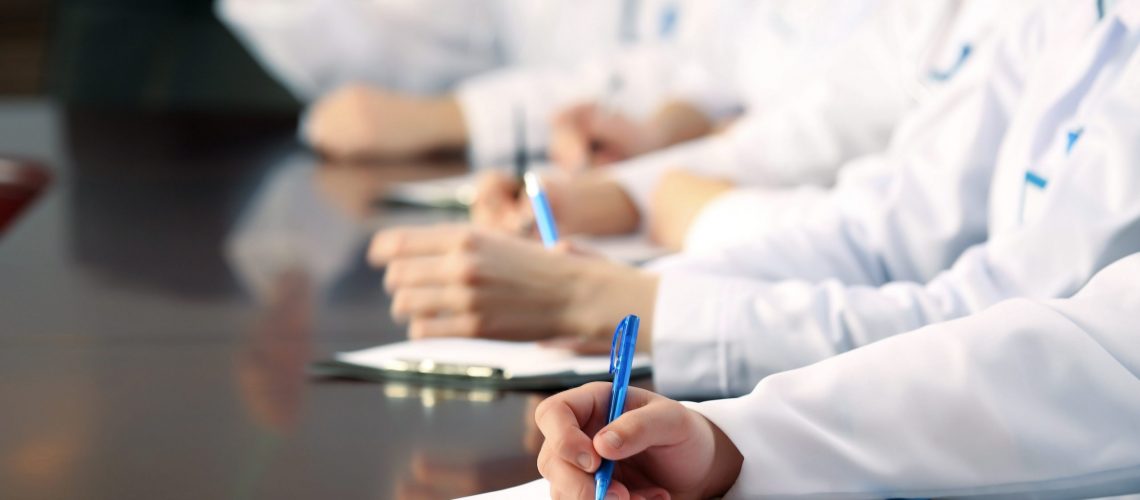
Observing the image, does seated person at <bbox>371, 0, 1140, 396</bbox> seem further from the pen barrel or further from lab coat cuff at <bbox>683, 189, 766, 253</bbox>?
lab coat cuff at <bbox>683, 189, 766, 253</bbox>

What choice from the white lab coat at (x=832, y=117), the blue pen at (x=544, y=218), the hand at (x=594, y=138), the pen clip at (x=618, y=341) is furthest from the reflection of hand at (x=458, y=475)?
the hand at (x=594, y=138)

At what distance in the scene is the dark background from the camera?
115 inches

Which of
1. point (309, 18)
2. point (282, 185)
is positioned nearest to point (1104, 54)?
point (282, 185)

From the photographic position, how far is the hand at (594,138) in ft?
5.68

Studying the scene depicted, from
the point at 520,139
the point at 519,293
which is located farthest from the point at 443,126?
the point at 519,293

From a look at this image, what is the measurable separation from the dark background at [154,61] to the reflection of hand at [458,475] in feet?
7.46

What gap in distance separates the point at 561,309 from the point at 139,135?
59.4 inches

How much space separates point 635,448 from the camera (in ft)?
1.77

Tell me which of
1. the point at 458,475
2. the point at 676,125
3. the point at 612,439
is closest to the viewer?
the point at 612,439

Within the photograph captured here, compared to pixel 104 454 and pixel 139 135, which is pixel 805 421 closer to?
pixel 104 454

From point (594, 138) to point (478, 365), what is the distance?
954 mm

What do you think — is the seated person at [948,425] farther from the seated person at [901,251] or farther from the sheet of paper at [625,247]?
the sheet of paper at [625,247]

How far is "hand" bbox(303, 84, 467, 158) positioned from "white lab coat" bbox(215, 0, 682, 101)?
0.30 metres

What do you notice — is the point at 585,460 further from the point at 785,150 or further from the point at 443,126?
the point at 443,126
